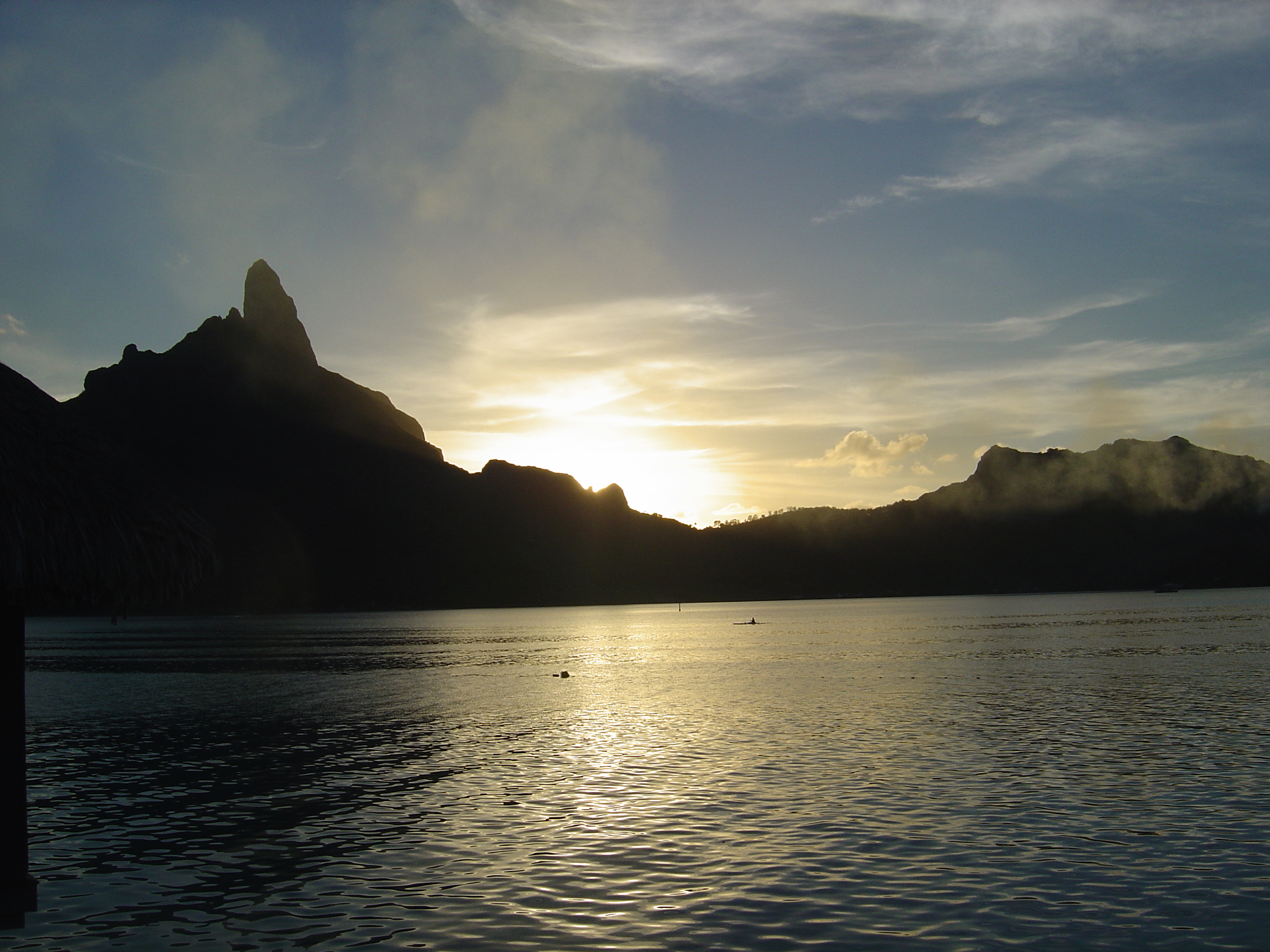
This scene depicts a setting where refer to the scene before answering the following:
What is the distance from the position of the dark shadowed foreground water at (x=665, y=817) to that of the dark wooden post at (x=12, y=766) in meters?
0.99

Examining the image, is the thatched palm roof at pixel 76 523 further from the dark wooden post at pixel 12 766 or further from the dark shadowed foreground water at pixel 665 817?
the dark shadowed foreground water at pixel 665 817

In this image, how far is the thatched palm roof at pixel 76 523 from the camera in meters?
14.3

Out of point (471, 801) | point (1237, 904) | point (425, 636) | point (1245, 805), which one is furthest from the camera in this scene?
point (425, 636)

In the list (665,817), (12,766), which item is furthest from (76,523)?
(665,817)

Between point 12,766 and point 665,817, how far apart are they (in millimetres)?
12894

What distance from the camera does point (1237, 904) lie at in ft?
47.7

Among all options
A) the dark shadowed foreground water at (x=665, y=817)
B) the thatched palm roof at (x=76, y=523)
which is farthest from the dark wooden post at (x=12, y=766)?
the dark shadowed foreground water at (x=665, y=817)

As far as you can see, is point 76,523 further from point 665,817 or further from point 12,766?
point 665,817

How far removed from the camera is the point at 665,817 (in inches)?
842

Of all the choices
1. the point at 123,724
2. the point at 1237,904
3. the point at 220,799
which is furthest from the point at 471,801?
the point at 123,724

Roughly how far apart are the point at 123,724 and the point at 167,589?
2806 centimetres

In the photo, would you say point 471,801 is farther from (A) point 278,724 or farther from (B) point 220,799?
(A) point 278,724

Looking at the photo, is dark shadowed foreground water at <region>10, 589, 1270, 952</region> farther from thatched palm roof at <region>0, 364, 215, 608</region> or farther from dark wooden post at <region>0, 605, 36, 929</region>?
thatched palm roof at <region>0, 364, 215, 608</region>

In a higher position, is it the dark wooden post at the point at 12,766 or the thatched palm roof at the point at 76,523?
the thatched palm roof at the point at 76,523
